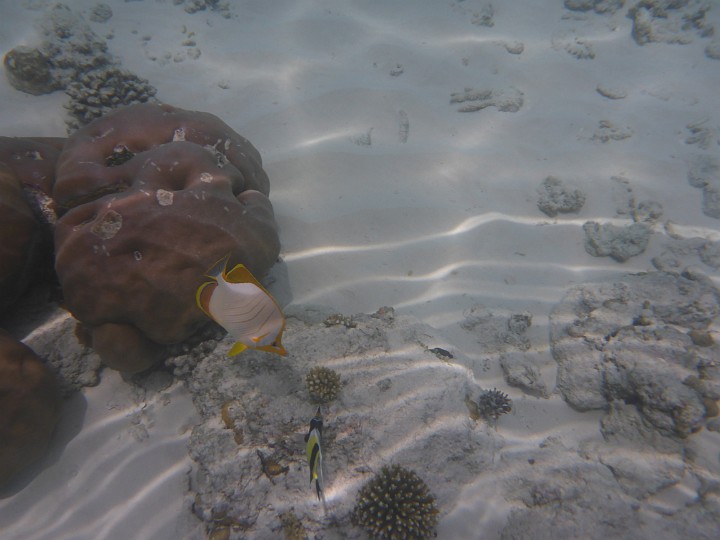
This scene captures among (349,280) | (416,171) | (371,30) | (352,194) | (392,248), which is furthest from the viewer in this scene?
(371,30)

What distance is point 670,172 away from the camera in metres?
6.37

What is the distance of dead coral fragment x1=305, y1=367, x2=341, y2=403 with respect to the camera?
10.4 feet

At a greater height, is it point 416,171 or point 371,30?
point 371,30

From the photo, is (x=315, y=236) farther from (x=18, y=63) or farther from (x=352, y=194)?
(x=18, y=63)

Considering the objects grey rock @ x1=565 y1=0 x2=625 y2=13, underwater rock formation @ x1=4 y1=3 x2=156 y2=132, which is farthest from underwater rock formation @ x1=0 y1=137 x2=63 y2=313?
grey rock @ x1=565 y1=0 x2=625 y2=13

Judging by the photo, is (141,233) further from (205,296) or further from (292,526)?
(292,526)

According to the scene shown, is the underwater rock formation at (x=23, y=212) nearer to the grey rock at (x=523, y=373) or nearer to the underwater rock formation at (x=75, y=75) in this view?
the underwater rock formation at (x=75, y=75)

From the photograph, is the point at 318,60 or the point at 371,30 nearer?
the point at 318,60

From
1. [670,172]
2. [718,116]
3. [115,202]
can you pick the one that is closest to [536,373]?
[115,202]

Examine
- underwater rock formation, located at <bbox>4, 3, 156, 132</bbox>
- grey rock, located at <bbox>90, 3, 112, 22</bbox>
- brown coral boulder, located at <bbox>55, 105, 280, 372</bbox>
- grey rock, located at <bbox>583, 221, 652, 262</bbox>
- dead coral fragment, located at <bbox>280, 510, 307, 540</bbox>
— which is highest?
grey rock, located at <bbox>90, 3, 112, 22</bbox>

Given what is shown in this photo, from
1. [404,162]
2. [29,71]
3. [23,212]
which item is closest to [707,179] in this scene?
[404,162]

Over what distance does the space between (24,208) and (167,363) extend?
74.9 inches

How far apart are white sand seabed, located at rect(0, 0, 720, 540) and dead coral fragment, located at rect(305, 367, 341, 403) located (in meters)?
1.33

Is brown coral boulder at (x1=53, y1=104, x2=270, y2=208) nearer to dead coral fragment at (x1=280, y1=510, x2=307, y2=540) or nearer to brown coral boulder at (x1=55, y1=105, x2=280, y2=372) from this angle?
brown coral boulder at (x1=55, y1=105, x2=280, y2=372)
